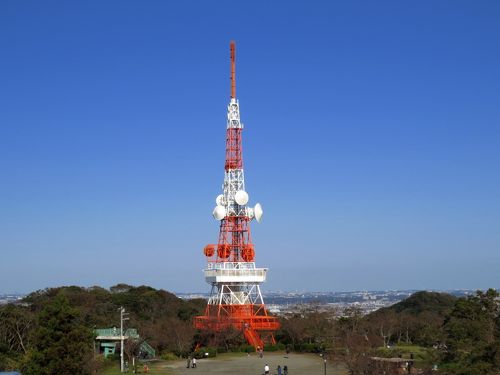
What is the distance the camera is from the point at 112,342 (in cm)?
4531

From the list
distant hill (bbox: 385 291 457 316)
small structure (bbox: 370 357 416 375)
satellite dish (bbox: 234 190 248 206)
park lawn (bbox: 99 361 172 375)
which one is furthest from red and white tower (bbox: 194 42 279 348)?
distant hill (bbox: 385 291 457 316)

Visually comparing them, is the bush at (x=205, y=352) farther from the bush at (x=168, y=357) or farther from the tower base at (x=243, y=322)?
the tower base at (x=243, y=322)

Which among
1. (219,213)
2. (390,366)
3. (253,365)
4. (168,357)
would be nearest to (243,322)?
(168,357)

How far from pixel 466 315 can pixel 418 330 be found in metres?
11.5

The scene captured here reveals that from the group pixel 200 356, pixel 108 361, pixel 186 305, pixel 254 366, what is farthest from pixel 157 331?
pixel 186 305

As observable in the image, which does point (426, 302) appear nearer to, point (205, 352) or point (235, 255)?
point (235, 255)

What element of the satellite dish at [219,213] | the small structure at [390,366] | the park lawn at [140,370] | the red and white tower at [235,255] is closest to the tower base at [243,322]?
the red and white tower at [235,255]

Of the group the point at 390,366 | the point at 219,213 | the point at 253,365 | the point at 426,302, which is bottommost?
the point at 253,365

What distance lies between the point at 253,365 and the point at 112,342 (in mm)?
10498

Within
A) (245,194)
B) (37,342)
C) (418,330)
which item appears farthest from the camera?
(245,194)

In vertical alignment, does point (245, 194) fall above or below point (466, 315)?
above

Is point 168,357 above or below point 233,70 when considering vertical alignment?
below

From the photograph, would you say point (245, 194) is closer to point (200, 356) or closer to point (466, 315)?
point (200, 356)

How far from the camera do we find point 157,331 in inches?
1918
